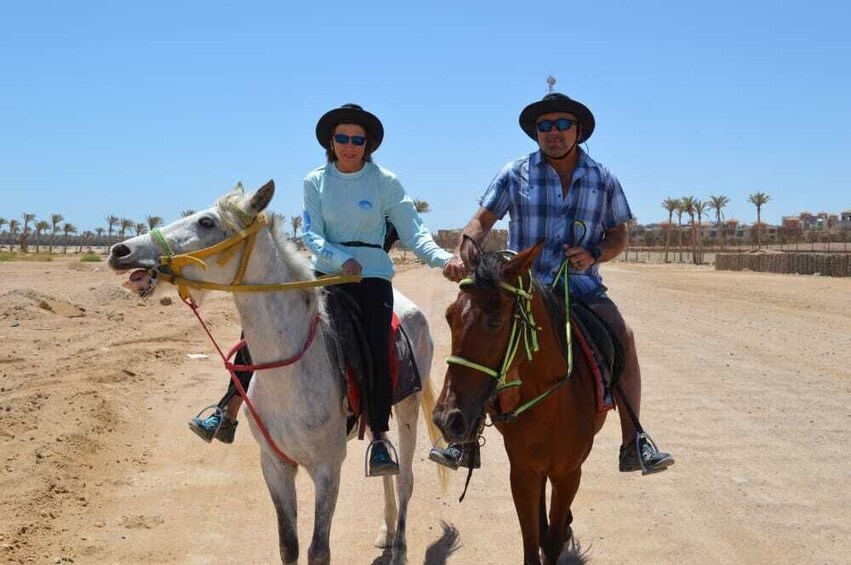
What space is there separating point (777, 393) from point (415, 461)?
558 centimetres

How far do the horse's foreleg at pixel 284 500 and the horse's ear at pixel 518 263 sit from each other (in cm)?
188

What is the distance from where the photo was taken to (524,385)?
447 centimetres

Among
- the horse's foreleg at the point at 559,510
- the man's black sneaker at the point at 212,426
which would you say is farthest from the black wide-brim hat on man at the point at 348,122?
the horse's foreleg at the point at 559,510

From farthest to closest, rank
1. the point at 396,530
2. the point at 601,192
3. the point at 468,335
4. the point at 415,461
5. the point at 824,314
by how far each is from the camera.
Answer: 1. the point at 824,314
2. the point at 415,461
3. the point at 396,530
4. the point at 601,192
5. the point at 468,335

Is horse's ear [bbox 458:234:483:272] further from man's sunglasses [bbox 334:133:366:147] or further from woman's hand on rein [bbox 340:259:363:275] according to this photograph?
man's sunglasses [bbox 334:133:366:147]

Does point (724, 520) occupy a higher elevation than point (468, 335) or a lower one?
lower

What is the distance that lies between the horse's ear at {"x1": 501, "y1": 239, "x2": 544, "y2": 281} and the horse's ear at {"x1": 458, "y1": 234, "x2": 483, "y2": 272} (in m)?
0.16

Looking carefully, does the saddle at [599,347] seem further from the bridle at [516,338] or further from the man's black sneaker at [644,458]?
the bridle at [516,338]

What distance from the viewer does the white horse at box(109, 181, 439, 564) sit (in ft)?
14.4

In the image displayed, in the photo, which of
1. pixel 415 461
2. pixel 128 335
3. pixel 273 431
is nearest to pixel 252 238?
pixel 273 431

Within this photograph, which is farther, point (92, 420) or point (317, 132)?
point (92, 420)

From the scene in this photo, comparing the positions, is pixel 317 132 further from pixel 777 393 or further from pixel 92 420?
pixel 777 393

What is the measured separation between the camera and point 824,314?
2122cm

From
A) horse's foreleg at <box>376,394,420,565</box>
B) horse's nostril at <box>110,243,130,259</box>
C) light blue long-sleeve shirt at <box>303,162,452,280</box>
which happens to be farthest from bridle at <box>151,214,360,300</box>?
horse's foreleg at <box>376,394,420,565</box>
